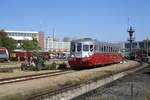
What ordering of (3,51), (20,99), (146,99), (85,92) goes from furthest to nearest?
(3,51) < (85,92) < (146,99) < (20,99)

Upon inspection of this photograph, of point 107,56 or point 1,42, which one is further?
point 1,42

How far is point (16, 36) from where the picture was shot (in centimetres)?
19162

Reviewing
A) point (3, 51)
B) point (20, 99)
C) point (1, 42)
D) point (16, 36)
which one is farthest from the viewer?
point (16, 36)

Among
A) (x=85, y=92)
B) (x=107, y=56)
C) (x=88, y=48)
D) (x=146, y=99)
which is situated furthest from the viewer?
(x=107, y=56)

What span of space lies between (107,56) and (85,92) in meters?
23.2

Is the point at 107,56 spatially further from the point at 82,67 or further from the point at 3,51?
the point at 3,51

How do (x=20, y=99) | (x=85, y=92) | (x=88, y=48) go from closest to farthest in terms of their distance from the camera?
(x=20, y=99) < (x=85, y=92) < (x=88, y=48)

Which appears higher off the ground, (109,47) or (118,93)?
(109,47)

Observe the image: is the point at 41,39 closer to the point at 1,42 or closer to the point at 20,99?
the point at 1,42

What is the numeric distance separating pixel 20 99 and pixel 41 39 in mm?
184507

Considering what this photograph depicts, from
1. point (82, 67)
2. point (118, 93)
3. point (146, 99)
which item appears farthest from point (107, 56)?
point (146, 99)

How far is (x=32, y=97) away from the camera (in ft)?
47.1

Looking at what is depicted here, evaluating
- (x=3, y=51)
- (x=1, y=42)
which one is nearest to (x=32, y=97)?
(x=3, y=51)

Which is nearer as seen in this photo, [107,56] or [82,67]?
[82,67]
